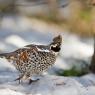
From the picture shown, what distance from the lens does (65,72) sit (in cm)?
760

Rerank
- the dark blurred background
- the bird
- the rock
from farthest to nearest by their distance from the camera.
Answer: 1. the dark blurred background
2. the bird
3. the rock

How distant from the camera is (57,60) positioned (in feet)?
27.6

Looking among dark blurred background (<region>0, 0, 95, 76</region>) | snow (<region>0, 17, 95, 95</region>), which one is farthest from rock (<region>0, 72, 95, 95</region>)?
dark blurred background (<region>0, 0, 95, 76</region>)

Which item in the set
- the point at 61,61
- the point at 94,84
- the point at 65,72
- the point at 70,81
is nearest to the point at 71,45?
the point at 61,61

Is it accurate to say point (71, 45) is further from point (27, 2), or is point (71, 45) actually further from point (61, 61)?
→ point (27, 2)

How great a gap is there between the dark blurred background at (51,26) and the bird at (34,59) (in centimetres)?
359

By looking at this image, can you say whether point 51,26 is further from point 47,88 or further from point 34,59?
point 47,88

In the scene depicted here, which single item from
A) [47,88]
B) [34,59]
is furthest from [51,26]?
[47,88]

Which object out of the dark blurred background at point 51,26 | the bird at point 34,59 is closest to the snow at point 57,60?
the dark blurred background at point 51,26

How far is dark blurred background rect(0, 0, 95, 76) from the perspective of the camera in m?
9.28

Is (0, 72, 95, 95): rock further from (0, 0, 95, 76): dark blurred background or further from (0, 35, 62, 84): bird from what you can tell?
(0, 0, 95, 76): dark blurred background

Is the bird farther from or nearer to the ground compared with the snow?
farther from the ground

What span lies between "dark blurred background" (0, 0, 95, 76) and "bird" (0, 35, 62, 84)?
359cm

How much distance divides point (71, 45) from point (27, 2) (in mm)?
2682
